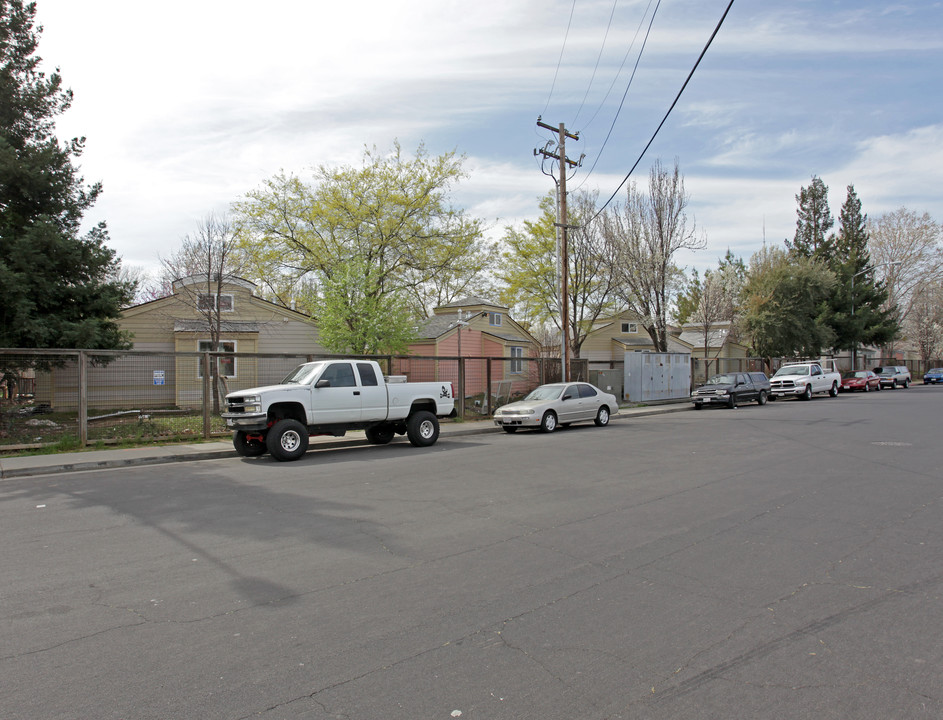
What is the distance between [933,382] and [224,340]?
60.8 meters

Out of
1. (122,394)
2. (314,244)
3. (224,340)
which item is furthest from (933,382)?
(122,394)

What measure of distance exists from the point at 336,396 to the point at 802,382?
28.6 m

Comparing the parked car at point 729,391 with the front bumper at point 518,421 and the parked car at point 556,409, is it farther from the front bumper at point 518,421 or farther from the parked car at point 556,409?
the front bumper at point 518,421

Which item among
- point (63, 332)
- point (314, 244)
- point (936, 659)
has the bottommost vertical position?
point (936, 659)

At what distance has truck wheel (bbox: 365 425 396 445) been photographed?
617 inches

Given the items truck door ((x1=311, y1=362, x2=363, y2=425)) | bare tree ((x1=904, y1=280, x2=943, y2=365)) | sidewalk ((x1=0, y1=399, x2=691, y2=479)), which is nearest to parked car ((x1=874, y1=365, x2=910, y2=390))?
bare tree ((x1=904, y1=280, x2=943, y2=365))

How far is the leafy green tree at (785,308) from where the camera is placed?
44.0 metres

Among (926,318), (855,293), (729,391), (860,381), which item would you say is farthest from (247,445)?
(926,318)

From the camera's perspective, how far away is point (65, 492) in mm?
9562

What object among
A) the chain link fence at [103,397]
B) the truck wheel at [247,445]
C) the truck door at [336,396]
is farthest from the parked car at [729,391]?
the truck wheel at [247,445]

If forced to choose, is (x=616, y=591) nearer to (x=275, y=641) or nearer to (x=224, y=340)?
(x=275, y=641)

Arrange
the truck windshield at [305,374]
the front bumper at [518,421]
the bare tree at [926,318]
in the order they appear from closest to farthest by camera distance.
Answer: the truck windshield at [305,374], the front bumper at [518,421], the bare tree at [926,318]

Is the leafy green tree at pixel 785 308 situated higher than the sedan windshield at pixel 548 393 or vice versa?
the leafy green tree at pixel 785 308

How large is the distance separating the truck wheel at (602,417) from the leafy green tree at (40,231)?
1482 cm
